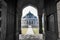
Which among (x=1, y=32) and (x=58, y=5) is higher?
(x=58, y=5)

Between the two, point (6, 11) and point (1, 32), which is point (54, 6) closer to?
point (6, 11)

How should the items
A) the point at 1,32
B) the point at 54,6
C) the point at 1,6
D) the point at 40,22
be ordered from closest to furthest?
the point at 1,32
the point at 1,6
the point at 54,6
the point at 40,22

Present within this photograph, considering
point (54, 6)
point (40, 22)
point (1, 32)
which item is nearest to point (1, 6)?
point (1, 32)

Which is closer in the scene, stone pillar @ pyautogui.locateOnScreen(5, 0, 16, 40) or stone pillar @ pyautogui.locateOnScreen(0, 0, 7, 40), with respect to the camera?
stone pillar @ pyautogui.locateOnScreen(0, 0, 7, 40)

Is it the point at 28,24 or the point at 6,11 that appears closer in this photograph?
the point at 6,11

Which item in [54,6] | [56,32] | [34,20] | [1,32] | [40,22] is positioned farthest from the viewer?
[34,20]

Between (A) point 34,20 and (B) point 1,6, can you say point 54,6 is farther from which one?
(A) point 34,20

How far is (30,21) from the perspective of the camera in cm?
2012

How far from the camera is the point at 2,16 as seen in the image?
6.51 ft

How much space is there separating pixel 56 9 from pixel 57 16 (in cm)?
20

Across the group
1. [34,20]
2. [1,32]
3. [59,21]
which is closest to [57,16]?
[59,21]

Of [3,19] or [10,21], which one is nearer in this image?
[3,19]

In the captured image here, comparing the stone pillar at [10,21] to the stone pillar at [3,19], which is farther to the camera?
the stone pillar at [10,21]

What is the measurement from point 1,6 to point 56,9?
58.5 inches
